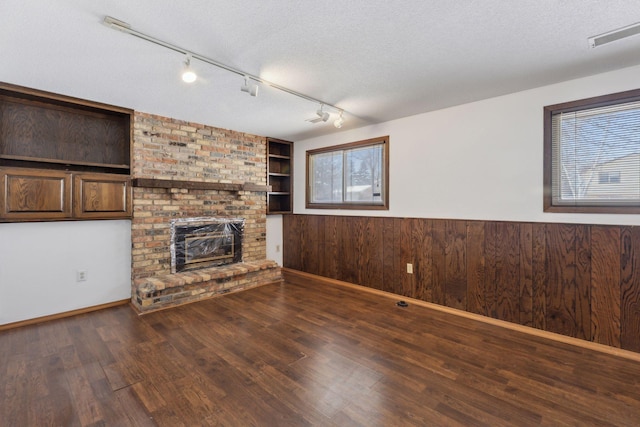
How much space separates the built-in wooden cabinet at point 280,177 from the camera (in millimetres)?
5262

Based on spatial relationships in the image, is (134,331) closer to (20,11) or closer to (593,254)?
(20,11)

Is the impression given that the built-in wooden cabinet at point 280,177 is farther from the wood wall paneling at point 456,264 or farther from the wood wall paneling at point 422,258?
the wood wall paneling at point 456,264

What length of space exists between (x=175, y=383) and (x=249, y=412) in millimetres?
631

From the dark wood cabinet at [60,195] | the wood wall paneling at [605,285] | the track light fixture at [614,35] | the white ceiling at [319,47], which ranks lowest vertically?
the wood wall paneling at [605,285]

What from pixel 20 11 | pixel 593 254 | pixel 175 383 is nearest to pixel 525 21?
pixel 593 254

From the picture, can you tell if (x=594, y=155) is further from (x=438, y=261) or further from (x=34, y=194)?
(x=34, y=194)

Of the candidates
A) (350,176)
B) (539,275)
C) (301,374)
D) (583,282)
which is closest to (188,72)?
(301,374)

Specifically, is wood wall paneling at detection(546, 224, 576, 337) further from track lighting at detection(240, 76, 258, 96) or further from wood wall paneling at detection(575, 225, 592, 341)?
A: track lighting at detection(240, 76, 258, 96)

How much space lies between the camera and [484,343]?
257 cm

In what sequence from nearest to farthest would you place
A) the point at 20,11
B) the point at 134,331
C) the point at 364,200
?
the point at 20,11 < the point at 134,331 < the point at 364,200

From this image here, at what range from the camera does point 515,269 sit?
2.95 meters

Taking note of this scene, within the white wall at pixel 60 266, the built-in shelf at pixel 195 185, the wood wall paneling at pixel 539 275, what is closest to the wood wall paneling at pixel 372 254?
the wood wall paneling at pixel 539 275

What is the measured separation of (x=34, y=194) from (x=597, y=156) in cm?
527

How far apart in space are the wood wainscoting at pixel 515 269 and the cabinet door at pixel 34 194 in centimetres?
338
